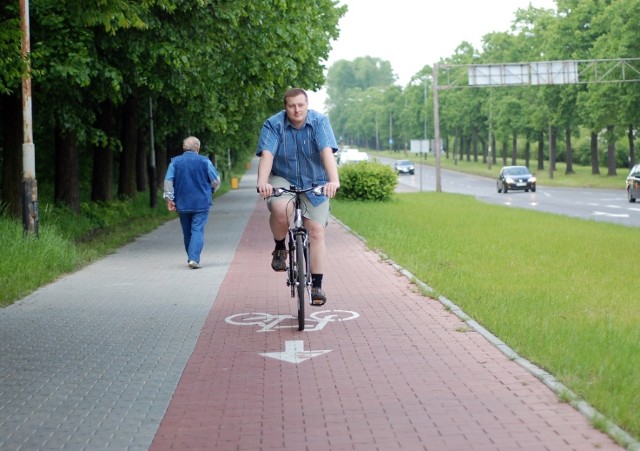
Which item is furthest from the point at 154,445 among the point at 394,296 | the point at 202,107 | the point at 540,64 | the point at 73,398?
the point at 540,64

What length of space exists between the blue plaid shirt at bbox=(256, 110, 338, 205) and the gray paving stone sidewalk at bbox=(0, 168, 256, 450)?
162cm

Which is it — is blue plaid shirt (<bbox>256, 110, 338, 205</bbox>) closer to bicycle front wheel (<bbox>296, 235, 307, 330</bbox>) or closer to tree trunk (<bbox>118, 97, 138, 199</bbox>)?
bicycle front wheel (<bbox>296, 235, 307, 330</bbox>)

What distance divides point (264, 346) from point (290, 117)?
1.93 metres

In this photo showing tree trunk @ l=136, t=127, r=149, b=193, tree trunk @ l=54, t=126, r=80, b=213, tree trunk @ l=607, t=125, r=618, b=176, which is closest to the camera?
tree trunk @ l=54, t=126, r=80, b=213

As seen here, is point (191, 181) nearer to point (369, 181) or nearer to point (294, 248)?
point (294, 248)

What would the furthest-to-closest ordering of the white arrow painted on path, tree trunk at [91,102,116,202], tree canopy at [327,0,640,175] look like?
tree canopy at [327,0,640,175]
tree trunk at [91,102,116,202]
the white arrow painted on path

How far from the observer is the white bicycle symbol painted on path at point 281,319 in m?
9.64

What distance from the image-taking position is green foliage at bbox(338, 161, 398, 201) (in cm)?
4000

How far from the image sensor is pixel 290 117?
922 centimetres

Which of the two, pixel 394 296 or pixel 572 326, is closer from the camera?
pixel 572 326

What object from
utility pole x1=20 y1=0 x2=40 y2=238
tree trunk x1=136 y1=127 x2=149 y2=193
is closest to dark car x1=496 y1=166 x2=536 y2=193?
tree trunk x1=136 y1=127 x2=149 y2=193

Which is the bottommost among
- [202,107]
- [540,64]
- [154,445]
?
[154,445]

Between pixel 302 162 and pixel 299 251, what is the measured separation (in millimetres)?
775

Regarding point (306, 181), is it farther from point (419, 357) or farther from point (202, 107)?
point (202, 107)
